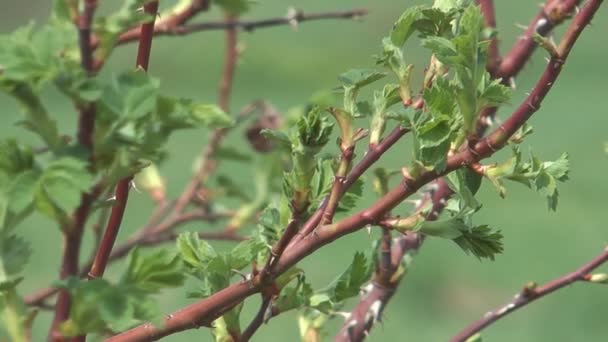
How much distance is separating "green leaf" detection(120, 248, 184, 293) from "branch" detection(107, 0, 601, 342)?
10 centimetres

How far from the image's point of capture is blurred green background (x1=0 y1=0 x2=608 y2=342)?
17.9 ft

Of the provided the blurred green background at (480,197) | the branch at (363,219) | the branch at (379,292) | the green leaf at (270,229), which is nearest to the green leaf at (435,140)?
the branch at (363,219)

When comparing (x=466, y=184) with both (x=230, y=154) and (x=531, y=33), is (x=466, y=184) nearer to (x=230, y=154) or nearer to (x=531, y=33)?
(x=531, y=33)

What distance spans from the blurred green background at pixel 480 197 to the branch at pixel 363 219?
1887mm

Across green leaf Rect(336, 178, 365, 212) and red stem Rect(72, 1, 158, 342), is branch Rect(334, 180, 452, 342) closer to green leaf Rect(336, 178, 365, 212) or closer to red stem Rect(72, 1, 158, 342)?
green leaf Rect(336, 178, 365, 212)

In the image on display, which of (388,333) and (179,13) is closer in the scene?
(179,13)

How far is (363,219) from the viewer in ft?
2.73

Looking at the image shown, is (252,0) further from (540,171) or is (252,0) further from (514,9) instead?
(514,9)

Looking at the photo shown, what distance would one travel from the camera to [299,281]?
938mm

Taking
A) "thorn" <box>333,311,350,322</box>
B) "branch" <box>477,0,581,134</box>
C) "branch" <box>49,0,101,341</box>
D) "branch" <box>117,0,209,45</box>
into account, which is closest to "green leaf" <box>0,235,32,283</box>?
"branch" <box>49,0,101,341</box>

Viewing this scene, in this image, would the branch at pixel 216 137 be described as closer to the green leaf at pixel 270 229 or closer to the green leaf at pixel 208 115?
the green leaf at pixel 270 229

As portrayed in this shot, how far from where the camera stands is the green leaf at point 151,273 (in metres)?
0.70

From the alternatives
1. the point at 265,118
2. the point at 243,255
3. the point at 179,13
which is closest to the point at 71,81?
the point at 243,255

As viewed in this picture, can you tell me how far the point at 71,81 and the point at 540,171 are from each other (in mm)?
387
